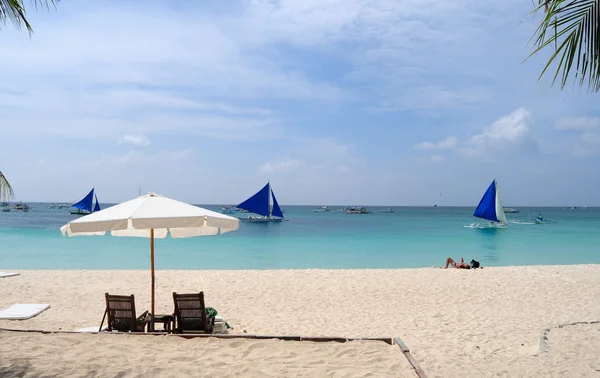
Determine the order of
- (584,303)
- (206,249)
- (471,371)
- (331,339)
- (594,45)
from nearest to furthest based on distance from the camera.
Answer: (594,45) → (471,371) → (331,339) → (584,303) → (206,249)

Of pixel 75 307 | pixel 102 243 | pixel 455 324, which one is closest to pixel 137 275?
pixel 75 307

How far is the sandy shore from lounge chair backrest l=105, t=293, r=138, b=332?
472mm

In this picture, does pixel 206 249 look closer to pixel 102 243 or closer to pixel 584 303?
pixel 102 243

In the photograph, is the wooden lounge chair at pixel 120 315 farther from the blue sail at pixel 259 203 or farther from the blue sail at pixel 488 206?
the blue sail at pixel 259 203

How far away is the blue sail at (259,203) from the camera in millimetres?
43969

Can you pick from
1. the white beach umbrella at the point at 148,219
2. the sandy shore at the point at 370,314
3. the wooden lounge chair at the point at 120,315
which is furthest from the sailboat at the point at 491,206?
the wooden lounge chair at the point at 120,315

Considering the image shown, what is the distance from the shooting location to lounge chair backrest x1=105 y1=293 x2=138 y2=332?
18.5 ft

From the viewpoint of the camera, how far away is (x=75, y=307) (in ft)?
27.9

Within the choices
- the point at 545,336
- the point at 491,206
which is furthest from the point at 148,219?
the point at 491,206

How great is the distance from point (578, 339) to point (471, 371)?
211cm

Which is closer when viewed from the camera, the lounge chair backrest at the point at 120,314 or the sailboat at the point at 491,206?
the lounge chair backrest at the point at 120,314

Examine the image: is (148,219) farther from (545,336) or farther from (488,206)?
(488,206)

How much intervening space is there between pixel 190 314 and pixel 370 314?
3478mm

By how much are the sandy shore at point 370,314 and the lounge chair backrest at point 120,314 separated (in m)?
0.47
